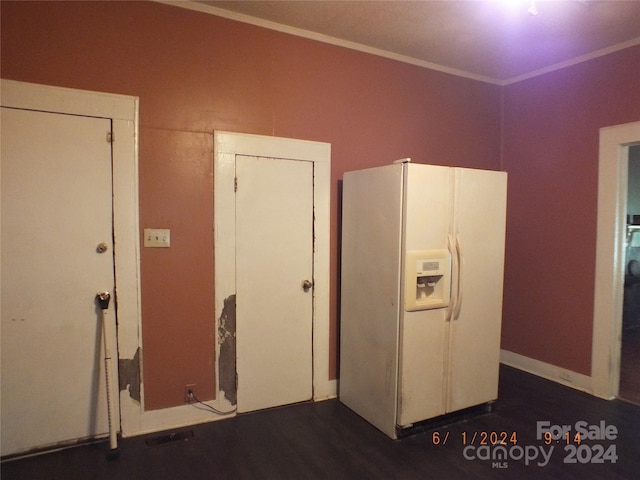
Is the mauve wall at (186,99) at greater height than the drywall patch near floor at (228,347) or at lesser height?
greater

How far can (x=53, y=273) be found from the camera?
2164 millimetres

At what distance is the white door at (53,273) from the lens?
6.81ft

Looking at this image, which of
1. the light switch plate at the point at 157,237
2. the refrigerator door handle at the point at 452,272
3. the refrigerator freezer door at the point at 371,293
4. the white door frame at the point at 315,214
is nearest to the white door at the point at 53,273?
the light switch plate at the point at 157,237

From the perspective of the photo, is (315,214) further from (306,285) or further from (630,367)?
(630,367)

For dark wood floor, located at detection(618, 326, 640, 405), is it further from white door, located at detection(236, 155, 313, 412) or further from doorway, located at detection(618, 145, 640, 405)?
white door, located at detection(236, 155, 313, 412)

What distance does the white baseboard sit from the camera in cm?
307

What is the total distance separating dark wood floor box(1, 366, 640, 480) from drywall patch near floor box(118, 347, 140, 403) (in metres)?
0.30

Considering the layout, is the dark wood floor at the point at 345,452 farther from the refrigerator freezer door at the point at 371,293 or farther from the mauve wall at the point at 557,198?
the mauve wall at the point at 557,198

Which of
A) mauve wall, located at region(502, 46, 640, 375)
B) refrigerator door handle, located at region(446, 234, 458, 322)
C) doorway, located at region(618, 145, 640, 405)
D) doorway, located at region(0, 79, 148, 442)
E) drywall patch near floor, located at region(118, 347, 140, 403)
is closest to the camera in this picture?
doorway, located at region(0, 79, 148, 442)

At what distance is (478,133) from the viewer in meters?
3.61

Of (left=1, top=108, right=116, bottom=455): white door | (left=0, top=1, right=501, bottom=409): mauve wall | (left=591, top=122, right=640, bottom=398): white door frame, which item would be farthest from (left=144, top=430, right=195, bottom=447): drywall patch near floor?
(left=591, top=122, right=640, bottom=398): white door frame

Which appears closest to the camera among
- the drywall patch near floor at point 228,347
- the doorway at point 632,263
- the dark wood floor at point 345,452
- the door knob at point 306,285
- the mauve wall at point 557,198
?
the dark wood floor at point 345,452

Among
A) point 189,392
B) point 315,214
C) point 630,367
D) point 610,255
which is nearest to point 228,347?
point 189,392

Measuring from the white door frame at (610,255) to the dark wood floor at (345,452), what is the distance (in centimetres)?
32
